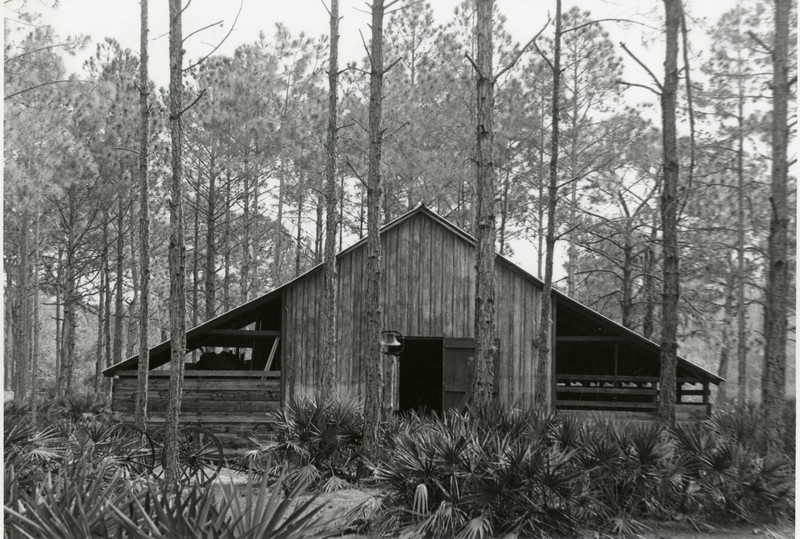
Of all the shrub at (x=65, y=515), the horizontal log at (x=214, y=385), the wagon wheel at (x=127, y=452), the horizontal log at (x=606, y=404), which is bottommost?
the horizontal log at (x=606, y=404)

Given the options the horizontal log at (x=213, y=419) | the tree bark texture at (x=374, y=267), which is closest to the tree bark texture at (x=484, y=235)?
the tree bark texture at (x=374, y=267)

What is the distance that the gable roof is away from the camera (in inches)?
556

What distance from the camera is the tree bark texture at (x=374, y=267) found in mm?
10781

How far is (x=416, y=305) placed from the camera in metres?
15.4

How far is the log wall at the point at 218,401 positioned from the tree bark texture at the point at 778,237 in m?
9.80

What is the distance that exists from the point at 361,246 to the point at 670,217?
276 inches

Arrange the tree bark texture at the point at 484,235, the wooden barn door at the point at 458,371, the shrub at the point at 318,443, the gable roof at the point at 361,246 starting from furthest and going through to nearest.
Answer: the wooden barn door at the point at 458,371 → the gable roof at the point at 361,246 → the shrub at the point at 318,443 → the tree bark texture at the point at 484,235

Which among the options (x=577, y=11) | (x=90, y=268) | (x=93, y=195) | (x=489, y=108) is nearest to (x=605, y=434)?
(x=489, y=108)

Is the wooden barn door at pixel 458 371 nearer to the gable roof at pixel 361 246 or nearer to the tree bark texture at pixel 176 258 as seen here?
the gable roof at pixel 361 246

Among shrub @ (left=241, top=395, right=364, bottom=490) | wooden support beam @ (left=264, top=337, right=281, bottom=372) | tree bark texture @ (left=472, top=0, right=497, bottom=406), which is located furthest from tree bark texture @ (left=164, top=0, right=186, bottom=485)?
wooden support beam @ (left=264, top=337, right=281, bottom=372)

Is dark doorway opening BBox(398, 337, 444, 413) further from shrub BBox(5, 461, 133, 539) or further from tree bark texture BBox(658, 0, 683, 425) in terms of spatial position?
shrub BBox(5, 461, 133, 539)

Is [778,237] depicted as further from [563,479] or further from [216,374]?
[216,374]

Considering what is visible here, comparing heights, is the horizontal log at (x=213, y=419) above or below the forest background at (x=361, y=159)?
below

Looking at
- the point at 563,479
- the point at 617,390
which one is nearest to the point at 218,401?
the point at 617,390
